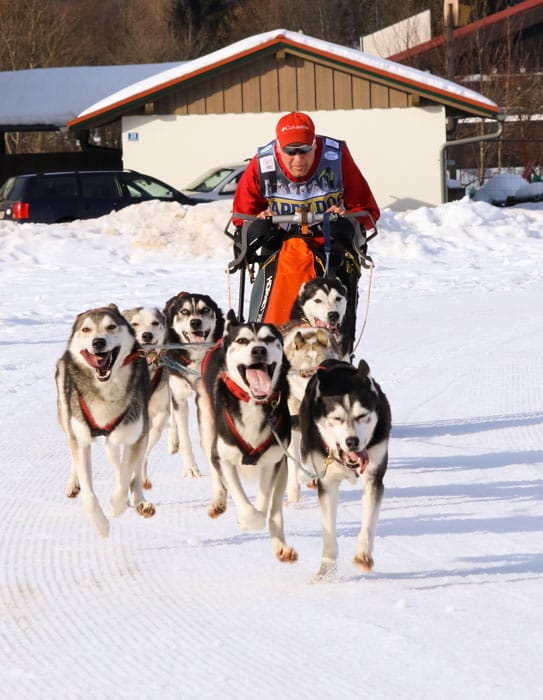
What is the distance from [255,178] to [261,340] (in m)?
1.99

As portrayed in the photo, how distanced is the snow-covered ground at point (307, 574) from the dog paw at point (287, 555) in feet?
0.18

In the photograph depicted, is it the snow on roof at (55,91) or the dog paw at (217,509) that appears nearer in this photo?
the dog paw at (217,509)

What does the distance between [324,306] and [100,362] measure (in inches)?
57.5

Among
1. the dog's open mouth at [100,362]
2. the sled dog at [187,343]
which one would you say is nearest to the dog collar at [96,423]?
the dog's open mouth at [100,362]

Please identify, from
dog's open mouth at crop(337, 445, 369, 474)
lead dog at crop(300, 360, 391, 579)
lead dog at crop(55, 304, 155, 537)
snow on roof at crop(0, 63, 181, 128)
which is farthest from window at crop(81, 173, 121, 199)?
dog's open mouth at crop(337, 445, 369, 474)

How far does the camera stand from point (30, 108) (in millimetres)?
27500

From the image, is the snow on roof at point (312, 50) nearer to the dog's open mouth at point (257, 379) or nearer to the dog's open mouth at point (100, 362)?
the dog's open mouth at point (100, 362)

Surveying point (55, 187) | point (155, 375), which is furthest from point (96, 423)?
point (55, 187)

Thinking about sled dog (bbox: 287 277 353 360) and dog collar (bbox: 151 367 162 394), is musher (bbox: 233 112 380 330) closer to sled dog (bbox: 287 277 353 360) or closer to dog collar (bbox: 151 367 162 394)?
sled dog (bbox: 287 277 353 360)

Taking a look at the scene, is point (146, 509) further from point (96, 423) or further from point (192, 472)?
point (192, 472)

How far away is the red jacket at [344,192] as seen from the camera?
6.27m

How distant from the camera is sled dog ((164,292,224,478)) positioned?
596cm

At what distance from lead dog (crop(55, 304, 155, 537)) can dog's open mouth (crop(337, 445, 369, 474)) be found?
1.06m

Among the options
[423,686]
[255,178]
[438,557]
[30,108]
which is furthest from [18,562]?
[30,108]
